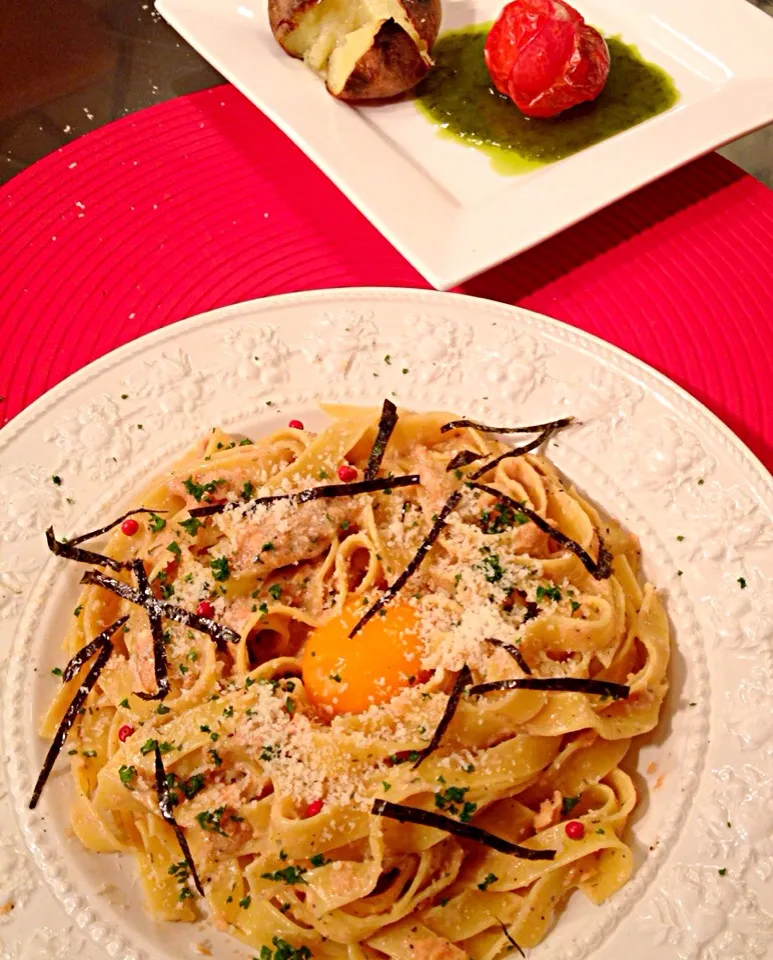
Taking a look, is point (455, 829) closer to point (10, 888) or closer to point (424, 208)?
point (10, 888)

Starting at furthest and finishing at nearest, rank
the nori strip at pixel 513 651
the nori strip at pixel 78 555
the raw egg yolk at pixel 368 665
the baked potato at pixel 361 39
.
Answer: the baked potato at pixel 361 39 → the nori strip at pixel 78 555 → the raw egg yolk at pixel 368 665 → the nori strip at pixel 513 651

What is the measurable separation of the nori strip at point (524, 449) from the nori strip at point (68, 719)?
163 cm

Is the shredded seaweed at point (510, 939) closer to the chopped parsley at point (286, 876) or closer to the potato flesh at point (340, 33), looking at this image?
the chopped parsley at point (286, 876)

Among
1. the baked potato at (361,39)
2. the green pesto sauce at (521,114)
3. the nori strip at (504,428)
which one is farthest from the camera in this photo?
the green pesto sauce at (521,114)

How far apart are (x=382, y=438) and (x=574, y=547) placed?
35.2 inches

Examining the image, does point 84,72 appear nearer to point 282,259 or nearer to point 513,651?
point 282,259

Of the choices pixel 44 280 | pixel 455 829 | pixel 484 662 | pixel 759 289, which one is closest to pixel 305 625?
pixel 484 662

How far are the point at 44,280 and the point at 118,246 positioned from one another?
449 millimetres

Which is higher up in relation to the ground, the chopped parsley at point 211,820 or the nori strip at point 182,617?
the nori strip at point 182,617

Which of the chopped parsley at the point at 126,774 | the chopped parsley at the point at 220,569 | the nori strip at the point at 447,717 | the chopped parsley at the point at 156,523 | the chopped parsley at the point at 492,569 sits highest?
the chopped parsley at the point at 492,569

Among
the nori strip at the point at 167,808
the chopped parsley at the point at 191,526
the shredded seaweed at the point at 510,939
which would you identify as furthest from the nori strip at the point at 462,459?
the shredded seaweed at the point at 510,939

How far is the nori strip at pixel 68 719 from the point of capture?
2.89m

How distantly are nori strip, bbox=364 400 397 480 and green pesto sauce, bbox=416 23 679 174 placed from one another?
7.71 feet

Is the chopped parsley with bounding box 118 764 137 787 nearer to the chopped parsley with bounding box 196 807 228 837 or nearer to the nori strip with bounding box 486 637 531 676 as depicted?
the chopped parsley with bounding box 196 807 228 837
